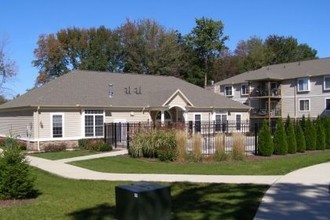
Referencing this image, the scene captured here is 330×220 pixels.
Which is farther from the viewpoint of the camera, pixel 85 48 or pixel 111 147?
pixel 85 48

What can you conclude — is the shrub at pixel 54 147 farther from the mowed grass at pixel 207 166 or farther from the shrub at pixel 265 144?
the shrub at pixel 265 144

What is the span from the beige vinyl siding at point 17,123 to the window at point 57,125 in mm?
1450

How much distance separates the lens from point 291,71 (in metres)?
53.9

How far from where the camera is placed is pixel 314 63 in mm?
53156

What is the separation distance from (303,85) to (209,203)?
4506 centimetres

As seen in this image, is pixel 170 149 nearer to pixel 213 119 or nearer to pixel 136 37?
pixel 213 119

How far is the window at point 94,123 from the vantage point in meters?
29.8

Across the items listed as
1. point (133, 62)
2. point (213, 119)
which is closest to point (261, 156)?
point (213, 119)

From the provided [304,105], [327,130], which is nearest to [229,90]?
[304,105]

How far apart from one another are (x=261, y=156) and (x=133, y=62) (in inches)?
1849

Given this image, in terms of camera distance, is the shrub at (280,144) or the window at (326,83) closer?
the shrub at (280,144)

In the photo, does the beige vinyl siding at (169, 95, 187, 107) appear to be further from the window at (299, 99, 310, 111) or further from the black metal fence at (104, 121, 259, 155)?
the window at (299, 99, 310, 111)

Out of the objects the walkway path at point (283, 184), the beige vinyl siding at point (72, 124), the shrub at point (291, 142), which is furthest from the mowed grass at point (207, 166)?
the beige vinyl siding at point (72, 124)

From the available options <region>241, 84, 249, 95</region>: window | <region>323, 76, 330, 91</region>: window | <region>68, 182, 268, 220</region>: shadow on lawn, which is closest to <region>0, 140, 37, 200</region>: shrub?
<region>68, 182, 268, 220</region>: shadow on lawn
